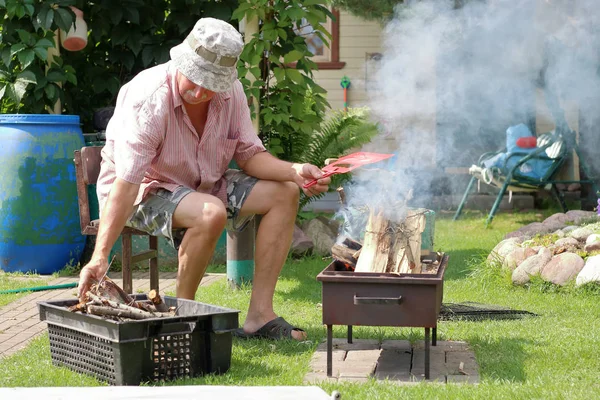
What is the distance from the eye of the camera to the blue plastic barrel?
6.52 m

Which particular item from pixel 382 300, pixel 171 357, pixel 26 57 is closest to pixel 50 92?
pixel 26 57

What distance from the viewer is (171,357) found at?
3643mm

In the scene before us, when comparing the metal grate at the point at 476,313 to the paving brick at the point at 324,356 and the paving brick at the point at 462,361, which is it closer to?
the paving brick at the point at 462,361

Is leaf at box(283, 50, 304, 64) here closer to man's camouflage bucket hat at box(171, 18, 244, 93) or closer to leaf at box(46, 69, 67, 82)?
leaf at box(46, 69, 67, 82)

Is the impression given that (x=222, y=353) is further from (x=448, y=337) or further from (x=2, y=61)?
(x=2, y=61)

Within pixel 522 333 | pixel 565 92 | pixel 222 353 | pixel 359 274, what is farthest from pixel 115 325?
pixel 565 92

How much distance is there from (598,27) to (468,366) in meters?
5.10

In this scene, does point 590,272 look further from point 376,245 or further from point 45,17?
point 45,17

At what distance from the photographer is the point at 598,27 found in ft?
26.2

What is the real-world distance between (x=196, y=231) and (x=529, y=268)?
2.68 m

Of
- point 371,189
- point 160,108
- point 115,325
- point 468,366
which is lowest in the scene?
point 468,366

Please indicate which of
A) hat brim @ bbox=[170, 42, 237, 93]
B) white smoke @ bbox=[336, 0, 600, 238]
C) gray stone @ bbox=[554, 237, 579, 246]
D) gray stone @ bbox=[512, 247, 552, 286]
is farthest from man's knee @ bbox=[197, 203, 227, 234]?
gray stone @ bbox=[554, 237, 579, 246]

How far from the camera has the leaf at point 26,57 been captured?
666cm

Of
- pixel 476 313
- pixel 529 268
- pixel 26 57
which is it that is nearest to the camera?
pixel 476 313
